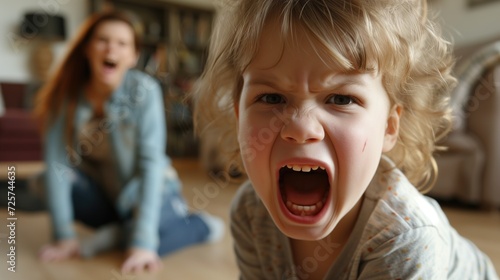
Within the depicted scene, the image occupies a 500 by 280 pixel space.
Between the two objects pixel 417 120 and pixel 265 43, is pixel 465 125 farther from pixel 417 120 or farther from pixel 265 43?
pixel 265 43

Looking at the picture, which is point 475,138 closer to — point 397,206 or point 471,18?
point 471,18

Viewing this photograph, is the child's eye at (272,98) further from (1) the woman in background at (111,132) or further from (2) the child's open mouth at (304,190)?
(1) the woman in background at (111,132)

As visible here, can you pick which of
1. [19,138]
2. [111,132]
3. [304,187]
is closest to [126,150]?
[111,132]

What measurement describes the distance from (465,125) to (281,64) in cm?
185

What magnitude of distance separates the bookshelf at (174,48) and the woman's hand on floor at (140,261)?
2.83 m

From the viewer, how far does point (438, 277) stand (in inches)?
22.4

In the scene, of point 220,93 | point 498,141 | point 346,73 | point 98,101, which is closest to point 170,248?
point 98,101

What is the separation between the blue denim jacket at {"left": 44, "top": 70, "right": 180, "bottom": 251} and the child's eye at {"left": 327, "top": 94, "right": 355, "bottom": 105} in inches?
36.3

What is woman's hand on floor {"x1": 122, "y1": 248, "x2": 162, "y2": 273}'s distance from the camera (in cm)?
114

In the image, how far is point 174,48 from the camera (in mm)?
4254

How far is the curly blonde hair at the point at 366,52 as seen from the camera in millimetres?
512

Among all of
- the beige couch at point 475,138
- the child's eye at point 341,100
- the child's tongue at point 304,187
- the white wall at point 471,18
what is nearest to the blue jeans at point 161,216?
the child's tongue at point 304,187

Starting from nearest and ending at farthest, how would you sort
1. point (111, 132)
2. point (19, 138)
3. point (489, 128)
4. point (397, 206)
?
point (397, 206)
point (111, 132)
point (489, 128)
point (19, 138)

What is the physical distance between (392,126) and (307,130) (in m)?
0.20
